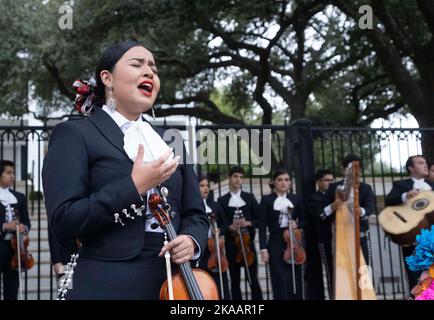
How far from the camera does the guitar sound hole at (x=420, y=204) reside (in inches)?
250

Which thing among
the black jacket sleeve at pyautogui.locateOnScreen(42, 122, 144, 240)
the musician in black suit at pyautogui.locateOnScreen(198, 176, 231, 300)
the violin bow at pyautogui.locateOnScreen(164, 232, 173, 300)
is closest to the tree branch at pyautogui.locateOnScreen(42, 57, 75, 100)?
the musician in black suit at pyautogui.locateOnScreen(198, 176, 231, 300)

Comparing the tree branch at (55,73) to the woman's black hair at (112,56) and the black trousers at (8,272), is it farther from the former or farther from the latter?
the woman's black hair at (112,56)

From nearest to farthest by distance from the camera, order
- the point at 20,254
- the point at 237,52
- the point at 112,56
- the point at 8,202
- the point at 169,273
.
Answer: the point at 169,273, the point at 112,56, the point at 20,254, the point at 8,202, the point at 237,52

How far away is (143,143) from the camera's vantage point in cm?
209

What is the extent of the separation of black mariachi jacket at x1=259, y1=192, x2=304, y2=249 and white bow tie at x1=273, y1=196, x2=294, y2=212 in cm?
5

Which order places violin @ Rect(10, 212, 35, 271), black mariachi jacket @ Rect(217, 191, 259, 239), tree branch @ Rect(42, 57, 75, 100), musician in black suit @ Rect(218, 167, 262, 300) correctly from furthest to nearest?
tree branch @ Rect(42, 57, 75, 100), black mariachi jacket @ Rect(217, 191, 259, 239), musician in black suit @ Rect(218, 167, 262, 300), violin @ Rect(10, 212, 35, 271)

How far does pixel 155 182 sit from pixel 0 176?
19.7 ft

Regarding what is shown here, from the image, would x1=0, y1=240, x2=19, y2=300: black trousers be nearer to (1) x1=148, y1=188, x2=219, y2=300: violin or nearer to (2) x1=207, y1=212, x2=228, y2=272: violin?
(2) x1=207, y1=212, x2=228, y2=272: violin

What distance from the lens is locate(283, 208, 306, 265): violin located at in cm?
717

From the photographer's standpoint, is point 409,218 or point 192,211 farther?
→ point 409,218

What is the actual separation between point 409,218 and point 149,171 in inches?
207

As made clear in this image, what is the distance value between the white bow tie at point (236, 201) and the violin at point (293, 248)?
37.1 inches

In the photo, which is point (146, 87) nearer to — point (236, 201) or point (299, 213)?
point (299, 213)

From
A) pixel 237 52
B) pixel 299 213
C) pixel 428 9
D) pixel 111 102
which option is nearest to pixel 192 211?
pixel 111 102
